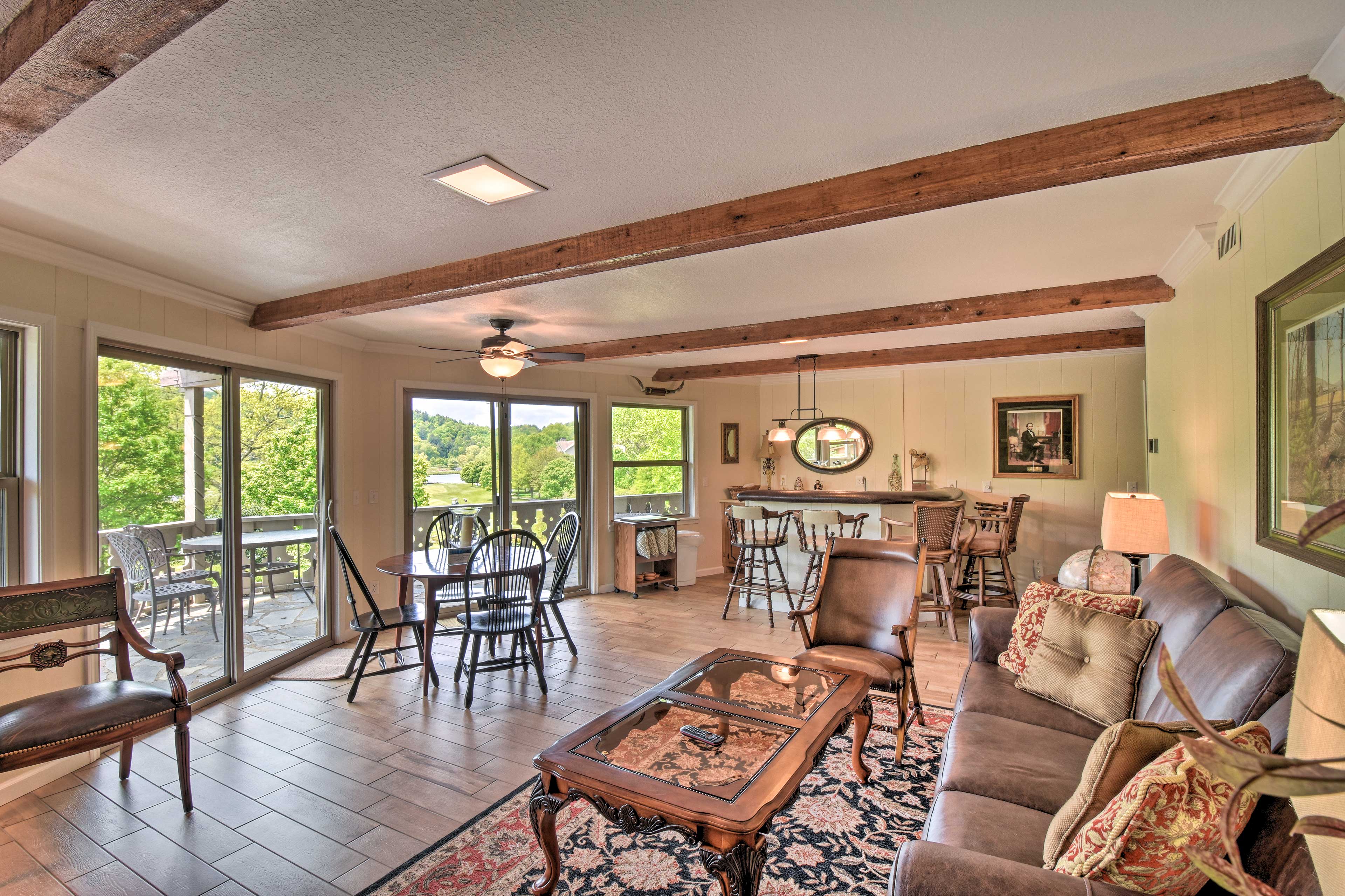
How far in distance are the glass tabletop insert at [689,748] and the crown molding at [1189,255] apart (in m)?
2.91

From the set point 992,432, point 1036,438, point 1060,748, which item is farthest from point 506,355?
point 1036,438

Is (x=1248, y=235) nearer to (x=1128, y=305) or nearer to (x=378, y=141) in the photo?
(x=1128, y=305)

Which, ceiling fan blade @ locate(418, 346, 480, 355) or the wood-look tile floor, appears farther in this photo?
ceiling fan blade @ locate(418, 346, 480, 355)

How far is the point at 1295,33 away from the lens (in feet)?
5.52

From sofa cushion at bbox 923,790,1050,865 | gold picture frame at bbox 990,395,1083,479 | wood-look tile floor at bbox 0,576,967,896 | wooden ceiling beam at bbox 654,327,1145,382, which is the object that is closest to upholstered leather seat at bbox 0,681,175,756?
wood-look tile floor at bbox 0,576,967,896

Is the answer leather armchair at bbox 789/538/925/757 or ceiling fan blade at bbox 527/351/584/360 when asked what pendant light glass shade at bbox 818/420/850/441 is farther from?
leather armchair at bbox 789/538/925/757

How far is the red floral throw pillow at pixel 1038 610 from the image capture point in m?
2.70

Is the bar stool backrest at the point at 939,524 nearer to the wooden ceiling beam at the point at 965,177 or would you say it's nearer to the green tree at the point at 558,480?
the wooden ceiling beam at the point at 965,177

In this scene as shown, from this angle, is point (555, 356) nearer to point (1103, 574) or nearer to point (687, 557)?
point (687, 557)

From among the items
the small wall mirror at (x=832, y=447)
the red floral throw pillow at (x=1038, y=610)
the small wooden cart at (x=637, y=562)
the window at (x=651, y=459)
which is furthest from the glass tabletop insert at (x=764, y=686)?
the small wall mirror at (x=832, y=447)

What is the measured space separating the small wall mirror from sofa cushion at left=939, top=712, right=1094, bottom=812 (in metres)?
5.51

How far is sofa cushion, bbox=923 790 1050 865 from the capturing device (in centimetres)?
165

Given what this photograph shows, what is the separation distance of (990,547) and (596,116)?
492 cm

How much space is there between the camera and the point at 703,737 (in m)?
2.18
